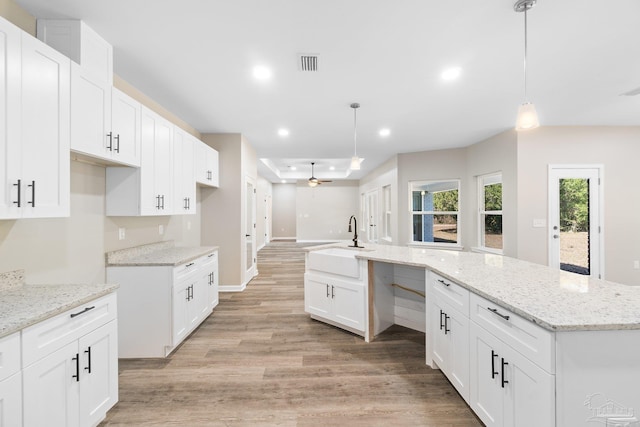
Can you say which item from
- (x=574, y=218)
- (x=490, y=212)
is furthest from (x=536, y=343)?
(x=490, y=212)

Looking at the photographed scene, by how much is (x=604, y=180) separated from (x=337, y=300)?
4.74m

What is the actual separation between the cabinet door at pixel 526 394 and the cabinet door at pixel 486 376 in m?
0.06

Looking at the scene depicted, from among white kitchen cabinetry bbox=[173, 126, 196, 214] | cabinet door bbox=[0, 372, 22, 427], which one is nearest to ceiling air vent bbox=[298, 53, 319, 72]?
white kitchen cabinetry bbox=[173, 126, 196, 214]

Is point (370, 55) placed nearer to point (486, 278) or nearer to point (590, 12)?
point (590, 12)

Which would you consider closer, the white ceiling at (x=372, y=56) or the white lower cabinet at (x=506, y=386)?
the white lower cabinet at (x=506, y=386)

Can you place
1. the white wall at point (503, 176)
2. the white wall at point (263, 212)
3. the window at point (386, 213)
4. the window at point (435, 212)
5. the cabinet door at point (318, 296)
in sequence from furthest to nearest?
1. the white wall at point (263, 212)
2. the window at point (386, 213)
3. the window at point (435, 212)
4. the white wall at point (503, 176)
5. the cabinet door at point (318, 296)

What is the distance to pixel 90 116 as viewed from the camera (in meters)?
1.93

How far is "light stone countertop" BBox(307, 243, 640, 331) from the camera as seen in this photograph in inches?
45.6

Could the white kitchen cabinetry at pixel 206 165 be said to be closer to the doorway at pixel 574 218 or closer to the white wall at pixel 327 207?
the doorway at pixel 574 218

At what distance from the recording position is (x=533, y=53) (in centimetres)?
233

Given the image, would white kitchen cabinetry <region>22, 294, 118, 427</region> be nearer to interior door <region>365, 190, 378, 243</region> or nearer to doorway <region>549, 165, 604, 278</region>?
doorway <region>549, 165, 604, 278</region>

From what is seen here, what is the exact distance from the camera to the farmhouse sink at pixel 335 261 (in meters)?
2.95

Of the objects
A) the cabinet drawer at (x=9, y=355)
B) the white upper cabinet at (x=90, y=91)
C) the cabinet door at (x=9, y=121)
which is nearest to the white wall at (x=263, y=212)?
the white upper cabinet at (x=90, y=91)

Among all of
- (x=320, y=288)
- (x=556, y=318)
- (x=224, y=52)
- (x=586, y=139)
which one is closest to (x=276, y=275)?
(x=320, y=288)
